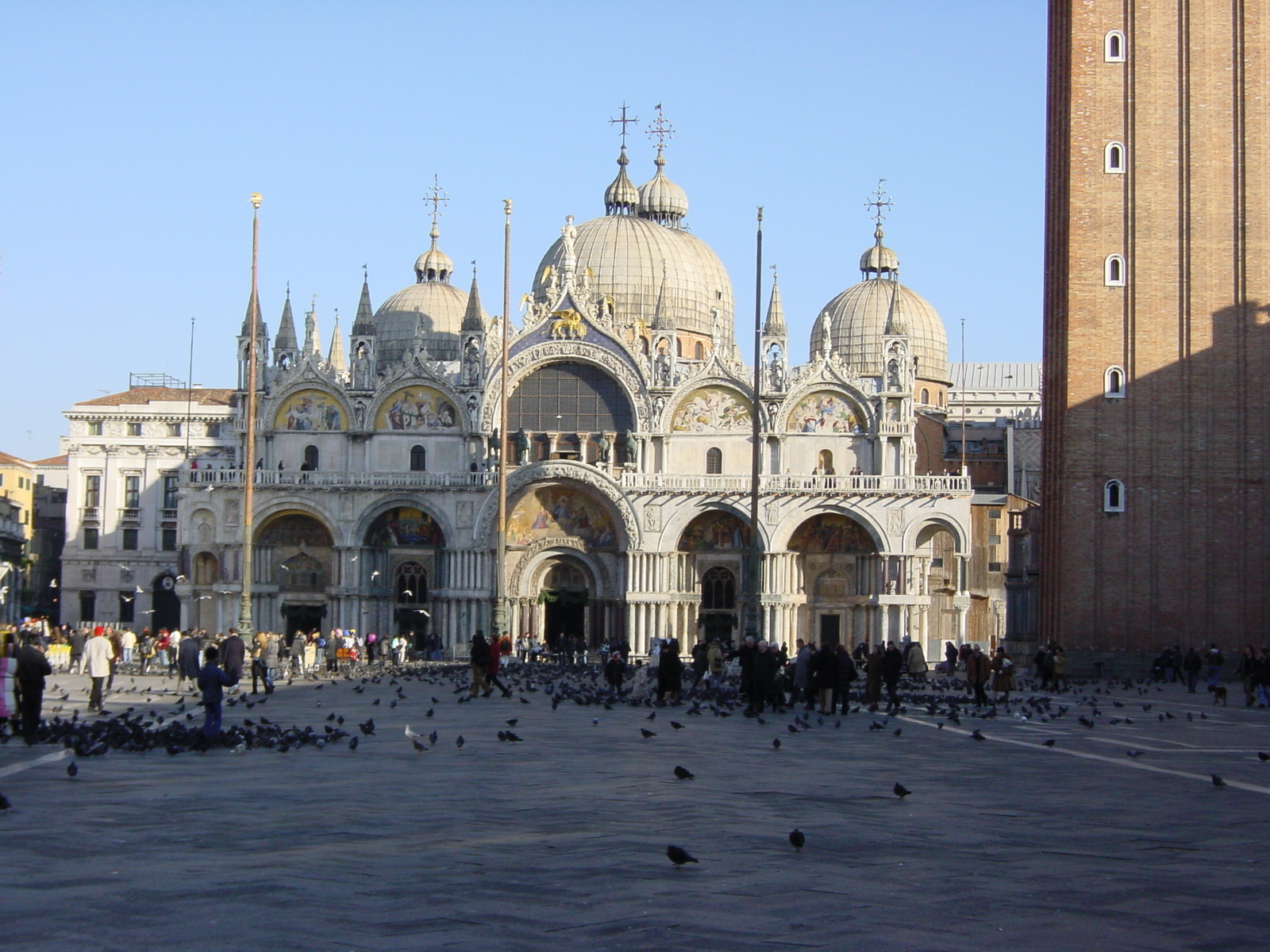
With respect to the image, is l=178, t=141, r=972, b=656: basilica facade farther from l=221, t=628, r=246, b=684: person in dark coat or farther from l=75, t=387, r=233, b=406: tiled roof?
l=221, t=628, r=246, b=684: person in dark coat

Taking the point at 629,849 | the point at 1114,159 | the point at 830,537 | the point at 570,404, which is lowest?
the point at 629,849

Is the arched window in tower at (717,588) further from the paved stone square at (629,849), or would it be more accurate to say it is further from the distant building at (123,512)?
the paved stone square at (629,849)

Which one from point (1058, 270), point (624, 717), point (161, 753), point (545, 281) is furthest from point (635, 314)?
point (161, 753)

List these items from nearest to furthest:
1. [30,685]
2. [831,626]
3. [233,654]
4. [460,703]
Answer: [30,685], [233,654], [460,703], [831,626]

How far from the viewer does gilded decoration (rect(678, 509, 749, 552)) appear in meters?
57.3

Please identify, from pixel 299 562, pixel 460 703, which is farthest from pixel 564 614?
pixel 460 703

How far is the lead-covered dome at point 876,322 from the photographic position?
73.9 m

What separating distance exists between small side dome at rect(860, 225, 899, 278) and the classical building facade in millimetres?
32663

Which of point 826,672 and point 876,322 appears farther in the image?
point 876,322

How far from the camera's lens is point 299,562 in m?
59.0

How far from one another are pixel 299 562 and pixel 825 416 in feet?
60.9

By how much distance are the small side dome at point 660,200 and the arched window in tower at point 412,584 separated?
68.8 ft

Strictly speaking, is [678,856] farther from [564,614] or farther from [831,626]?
[564,614]

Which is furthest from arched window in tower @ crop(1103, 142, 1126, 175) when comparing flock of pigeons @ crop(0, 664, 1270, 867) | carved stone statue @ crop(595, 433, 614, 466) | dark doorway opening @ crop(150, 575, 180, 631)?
dark doorway opening @ crop(150, 575, 180, 631)
